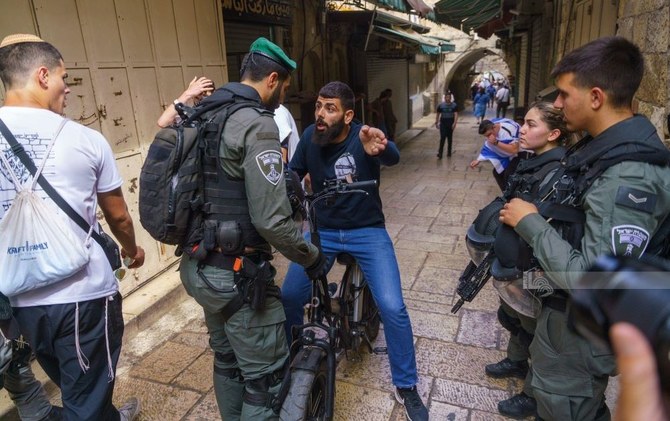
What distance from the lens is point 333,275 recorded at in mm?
4793

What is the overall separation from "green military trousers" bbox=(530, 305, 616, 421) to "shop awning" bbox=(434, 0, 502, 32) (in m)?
9.09

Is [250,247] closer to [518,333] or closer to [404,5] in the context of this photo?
[518,333]

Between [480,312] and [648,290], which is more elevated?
[648,290]

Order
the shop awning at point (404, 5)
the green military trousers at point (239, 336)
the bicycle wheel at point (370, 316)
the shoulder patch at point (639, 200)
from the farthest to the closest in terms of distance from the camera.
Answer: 1. the shop awning at point (404, 5)
2. the bicycle wheel at point (370, 316)
3. the green military trousers at point (239, 336)
4. the shoulder patch at point (639, 200)

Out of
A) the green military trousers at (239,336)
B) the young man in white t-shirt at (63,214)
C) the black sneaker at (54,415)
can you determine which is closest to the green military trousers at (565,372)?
the green military trousers at (239,336)

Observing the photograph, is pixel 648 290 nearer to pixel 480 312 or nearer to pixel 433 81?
pixel 480 312

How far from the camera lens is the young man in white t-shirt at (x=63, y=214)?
5.98 feet

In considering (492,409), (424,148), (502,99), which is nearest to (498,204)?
(492,409)

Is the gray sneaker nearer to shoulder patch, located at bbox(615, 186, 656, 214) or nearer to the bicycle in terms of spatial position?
the bicycle

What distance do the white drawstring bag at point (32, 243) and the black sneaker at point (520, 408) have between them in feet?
8.26

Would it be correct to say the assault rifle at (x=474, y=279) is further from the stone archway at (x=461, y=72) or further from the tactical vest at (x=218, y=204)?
→ the stone archway at (x=461, y=72)

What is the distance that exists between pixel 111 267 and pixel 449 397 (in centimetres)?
220

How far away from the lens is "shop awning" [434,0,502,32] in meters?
9.48

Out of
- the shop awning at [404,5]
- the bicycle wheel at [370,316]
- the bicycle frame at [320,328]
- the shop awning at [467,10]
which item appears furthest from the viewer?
the shop awning at [467,10]
